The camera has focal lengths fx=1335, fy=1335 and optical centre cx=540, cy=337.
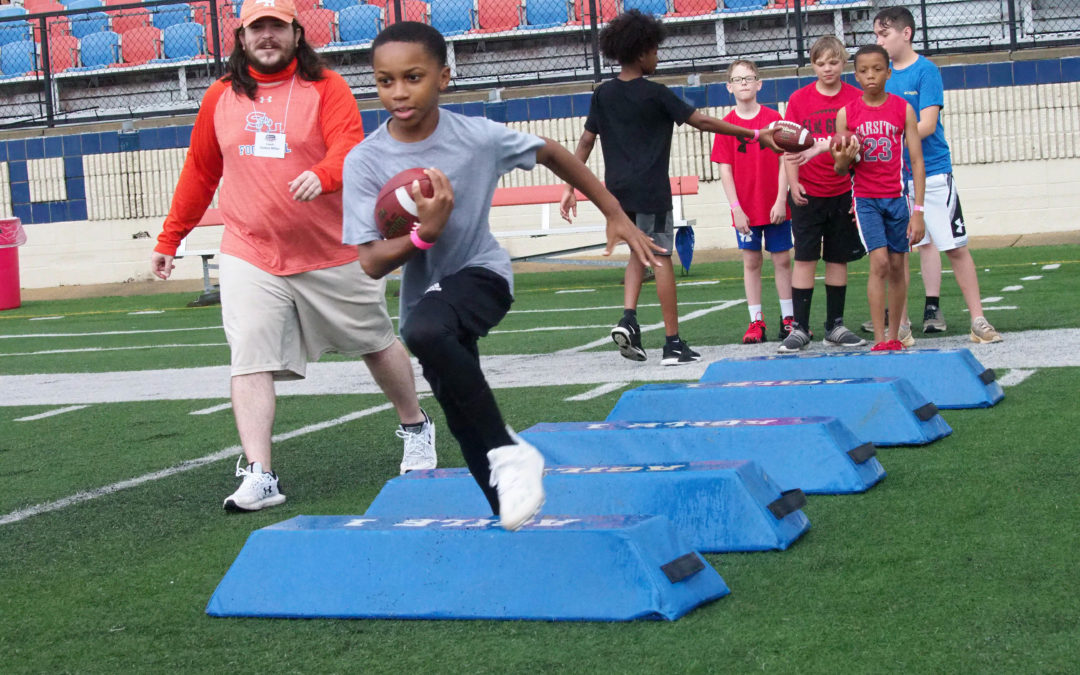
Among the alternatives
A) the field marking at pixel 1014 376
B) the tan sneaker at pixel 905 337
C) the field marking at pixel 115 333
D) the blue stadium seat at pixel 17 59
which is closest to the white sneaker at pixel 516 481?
the field marking at pixel 1014 376

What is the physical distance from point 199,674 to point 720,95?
55.0 ft

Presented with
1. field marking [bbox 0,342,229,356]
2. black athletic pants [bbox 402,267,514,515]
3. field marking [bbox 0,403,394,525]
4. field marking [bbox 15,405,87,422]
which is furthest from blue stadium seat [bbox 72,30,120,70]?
black athletic pants [bbox 402,267,514,515]

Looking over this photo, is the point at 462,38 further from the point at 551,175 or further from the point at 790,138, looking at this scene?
the point at 790,138

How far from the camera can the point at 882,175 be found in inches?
309

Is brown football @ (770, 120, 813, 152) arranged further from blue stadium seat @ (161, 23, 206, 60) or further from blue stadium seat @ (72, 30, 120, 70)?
blue stadium seat @ (72, 30, 120, 70)

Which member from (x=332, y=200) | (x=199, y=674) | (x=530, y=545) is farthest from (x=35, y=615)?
(x=332, y=200)

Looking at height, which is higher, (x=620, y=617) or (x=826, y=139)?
(x=826, y=139)

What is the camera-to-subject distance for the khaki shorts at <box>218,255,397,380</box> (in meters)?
5.20

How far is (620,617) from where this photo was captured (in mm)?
3217

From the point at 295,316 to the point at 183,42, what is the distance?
1930 centimetres

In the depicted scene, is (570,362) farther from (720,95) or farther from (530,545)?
(720,95)

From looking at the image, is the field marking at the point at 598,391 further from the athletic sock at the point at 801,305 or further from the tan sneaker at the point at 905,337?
the tan sneaker at the point at 905,337

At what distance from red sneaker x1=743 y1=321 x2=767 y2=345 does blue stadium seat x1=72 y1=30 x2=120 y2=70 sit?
17.8 metres

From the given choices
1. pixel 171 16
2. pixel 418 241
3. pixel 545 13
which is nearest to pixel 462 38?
pixel 545 13
